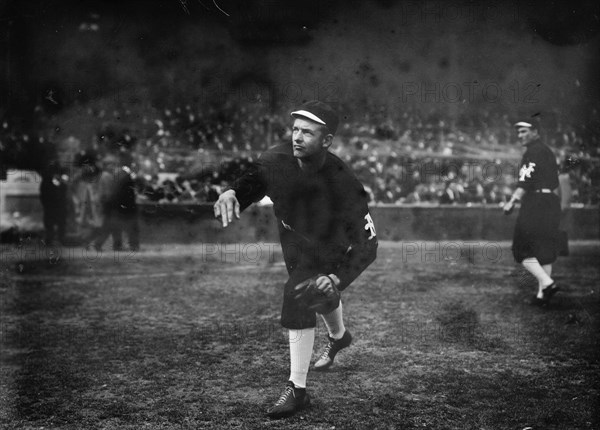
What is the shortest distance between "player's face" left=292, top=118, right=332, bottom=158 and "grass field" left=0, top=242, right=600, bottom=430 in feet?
4.82

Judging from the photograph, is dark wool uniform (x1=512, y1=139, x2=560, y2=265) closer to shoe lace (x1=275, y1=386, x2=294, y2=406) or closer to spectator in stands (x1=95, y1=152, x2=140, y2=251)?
shoe lace (x1=275, y1=386, x2=294, y2=406)

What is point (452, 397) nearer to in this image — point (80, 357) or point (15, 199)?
point (80, 357)

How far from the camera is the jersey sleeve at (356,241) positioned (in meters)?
3.46

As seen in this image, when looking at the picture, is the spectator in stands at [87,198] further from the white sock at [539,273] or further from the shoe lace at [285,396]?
the shoe lace at [285,396]

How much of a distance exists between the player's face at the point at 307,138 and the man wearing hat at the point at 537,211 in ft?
10.3

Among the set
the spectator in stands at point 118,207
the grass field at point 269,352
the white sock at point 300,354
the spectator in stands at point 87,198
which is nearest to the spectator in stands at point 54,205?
the spectator in stands at point 87,198

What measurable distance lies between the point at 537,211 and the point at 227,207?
4125 mm

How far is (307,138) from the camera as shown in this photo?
11.5 ft

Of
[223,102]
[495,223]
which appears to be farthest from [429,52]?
[223,102]

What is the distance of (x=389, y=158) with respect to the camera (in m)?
14.1

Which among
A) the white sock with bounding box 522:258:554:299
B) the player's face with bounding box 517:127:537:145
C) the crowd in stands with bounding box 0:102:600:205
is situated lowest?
the white sock with bounding box 522:258:554:299

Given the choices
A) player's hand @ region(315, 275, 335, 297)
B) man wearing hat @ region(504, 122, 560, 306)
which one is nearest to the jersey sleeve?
player's hand @ region(315, 275, 335, 297)

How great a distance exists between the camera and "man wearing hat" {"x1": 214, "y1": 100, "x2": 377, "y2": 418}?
3.46m

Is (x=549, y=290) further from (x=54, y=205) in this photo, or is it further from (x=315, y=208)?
(x=54, y=205)
